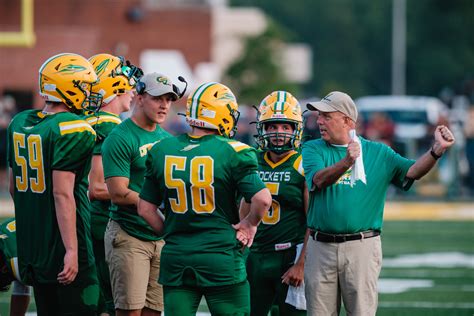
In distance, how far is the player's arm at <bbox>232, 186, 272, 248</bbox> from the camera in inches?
248

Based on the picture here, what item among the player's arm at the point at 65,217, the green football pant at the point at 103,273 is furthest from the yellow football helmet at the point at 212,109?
the green football pant at the point at 103,273

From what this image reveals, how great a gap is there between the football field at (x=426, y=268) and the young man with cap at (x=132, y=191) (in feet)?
8.72

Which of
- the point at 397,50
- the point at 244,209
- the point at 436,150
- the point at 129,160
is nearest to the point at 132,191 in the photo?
the point at 129,160

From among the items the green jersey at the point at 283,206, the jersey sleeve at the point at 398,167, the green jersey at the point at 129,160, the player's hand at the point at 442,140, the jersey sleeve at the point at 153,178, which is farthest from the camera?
the green jersey at the point at 283,206

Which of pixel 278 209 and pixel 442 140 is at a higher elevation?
pixel 442 140

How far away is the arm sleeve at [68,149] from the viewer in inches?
248

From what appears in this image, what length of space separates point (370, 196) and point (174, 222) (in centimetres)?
140

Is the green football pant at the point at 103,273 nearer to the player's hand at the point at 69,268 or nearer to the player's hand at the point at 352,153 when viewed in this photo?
the player's hand at the point at 69,268

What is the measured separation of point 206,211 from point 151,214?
426 mm

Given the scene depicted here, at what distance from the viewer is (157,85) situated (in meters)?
7.27

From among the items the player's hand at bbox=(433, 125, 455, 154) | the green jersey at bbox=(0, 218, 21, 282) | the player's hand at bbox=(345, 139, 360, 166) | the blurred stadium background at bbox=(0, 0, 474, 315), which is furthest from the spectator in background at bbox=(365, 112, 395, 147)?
the player's hand at bbox=(345, 139, 360, 166)

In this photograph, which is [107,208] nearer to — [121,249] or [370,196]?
[121,249]

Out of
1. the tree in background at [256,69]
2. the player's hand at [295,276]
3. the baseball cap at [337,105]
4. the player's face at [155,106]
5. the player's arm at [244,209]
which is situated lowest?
the tree in background at [256,69]

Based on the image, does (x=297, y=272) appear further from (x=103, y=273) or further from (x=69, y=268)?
(x=69, y=268)
